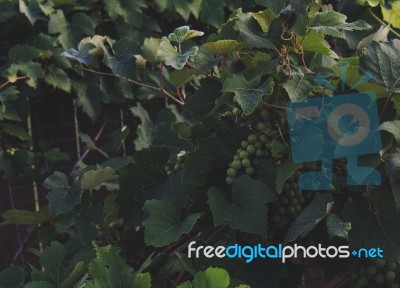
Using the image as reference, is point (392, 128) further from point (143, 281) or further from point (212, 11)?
point (212, 11)

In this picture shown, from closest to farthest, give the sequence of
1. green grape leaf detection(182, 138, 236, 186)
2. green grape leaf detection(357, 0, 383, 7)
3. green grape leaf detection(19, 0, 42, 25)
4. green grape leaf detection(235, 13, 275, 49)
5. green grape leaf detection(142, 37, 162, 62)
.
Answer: green grape leaf detection(235, 13, 275, 49) → green grape leaf detection(182, 138, 236, 186) → green grape leaf detection(142, 37, 162, 62) → green grape leaf detection(357, 0, 383, 7) → green grape leaf detection(19, 0, 42, 25)

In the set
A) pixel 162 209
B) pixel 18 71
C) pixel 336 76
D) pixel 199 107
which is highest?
pixel 336 76

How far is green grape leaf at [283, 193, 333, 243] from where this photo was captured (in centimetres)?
147

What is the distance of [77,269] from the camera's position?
153 centimetres

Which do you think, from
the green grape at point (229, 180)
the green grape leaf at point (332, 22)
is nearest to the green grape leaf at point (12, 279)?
the green grape at point (229, 180)

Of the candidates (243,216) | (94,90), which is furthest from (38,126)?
(243,216)

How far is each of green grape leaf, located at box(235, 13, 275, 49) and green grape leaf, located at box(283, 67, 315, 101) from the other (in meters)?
0.08

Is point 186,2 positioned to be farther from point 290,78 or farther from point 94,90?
point 290,78

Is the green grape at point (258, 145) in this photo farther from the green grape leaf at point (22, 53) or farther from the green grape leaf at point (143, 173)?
the green grape leaf at point (22, 53)

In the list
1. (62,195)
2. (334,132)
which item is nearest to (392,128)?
(334,132)

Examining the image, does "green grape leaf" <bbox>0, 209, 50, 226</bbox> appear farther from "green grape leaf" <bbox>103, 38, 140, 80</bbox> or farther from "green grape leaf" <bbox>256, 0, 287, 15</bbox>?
"green grape leaf" <bbox>256, 0, 287, 15</bbox>

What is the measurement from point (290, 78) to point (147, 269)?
524 mm

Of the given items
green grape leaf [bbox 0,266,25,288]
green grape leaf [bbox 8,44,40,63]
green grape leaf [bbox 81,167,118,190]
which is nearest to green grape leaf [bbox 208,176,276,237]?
green grape leaf [bbox 81,167,118,190]

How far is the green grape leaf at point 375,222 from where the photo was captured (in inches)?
59.0
